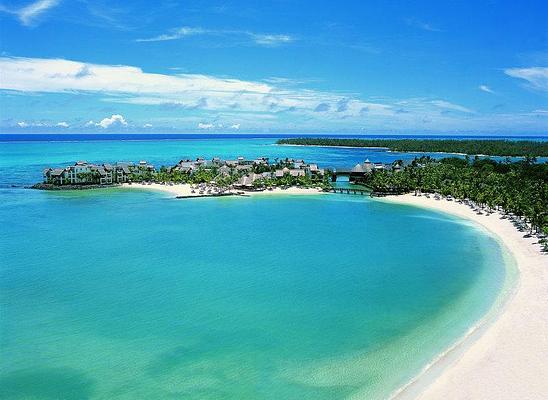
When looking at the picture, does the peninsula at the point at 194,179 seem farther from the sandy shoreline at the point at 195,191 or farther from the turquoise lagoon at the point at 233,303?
the turquoise lagoon at the point at 233,303

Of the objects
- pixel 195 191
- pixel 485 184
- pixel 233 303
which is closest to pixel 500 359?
pixel 233 303

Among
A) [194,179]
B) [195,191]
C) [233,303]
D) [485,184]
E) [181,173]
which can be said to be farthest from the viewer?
[181,173]

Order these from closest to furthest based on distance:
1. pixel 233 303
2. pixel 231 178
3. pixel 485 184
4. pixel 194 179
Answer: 1. pixel 233 303
2. pixel 485 184
3. pixel 231 178
4. pixel 194 179

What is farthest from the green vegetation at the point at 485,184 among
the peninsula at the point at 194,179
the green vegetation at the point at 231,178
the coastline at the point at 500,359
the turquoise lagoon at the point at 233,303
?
the coastline at the point at 500,359

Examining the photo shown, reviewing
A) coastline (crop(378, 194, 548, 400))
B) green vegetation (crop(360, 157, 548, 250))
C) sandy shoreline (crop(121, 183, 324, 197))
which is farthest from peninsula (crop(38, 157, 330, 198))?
coastline (crop(378, 194, 548, 400))

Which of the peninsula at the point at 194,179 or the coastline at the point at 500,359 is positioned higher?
the peninsula at the point at 194,179

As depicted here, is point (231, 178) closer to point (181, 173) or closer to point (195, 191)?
point (195, 191)
